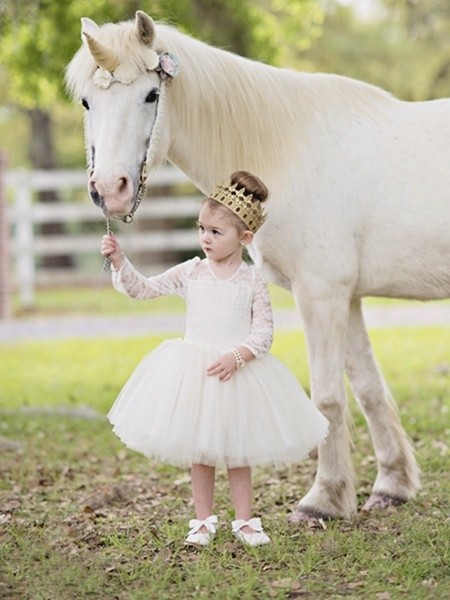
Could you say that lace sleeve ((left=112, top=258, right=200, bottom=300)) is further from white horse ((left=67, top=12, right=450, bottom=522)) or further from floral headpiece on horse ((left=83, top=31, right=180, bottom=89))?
floral headpiece on horse ((left=83, top=31, right=180, bottom=89))

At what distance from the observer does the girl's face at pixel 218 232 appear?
13.9 ft

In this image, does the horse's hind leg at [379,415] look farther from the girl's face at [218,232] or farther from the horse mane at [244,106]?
the girl's face at [218,232]

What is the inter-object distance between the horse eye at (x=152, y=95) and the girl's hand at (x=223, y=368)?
1150 mm

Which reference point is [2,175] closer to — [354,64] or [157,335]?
[157,335]

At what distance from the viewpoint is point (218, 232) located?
4262 millimetres

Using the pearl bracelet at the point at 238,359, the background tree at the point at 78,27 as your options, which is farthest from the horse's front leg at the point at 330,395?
the background tree at the point at 78,27

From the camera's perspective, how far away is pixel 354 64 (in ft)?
76.6

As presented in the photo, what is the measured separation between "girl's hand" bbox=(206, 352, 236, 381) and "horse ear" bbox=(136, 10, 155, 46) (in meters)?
1.38

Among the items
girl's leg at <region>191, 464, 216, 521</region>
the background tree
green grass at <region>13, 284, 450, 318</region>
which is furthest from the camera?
green grass at <region>13, 284, 450, 318</region>

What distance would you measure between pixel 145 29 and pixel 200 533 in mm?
2095

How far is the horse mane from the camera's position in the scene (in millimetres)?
4684

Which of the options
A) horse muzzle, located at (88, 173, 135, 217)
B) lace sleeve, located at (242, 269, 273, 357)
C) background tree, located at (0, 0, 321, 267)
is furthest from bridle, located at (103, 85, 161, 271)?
background tree, located at (0, 0, 321, 267)

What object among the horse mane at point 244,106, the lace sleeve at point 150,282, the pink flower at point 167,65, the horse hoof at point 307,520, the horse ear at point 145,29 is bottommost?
the horse hoof at point 307,520

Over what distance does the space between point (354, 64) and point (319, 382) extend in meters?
19.5
